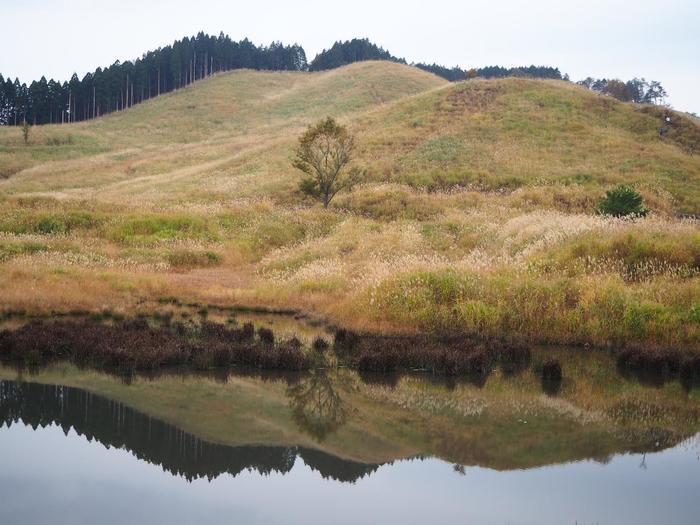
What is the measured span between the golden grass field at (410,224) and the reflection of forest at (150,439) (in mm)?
8214

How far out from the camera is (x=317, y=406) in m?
12.4

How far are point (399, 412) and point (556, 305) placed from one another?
7560 mm

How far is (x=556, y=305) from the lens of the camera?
17.8 meters

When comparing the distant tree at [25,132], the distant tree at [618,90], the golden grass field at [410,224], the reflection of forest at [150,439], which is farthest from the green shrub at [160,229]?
the distant tree at [618,90]

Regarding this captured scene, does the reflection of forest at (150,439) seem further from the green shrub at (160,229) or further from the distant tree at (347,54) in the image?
the distant tree at (347,54)

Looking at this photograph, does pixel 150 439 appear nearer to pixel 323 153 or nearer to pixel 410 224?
pixel 410 224

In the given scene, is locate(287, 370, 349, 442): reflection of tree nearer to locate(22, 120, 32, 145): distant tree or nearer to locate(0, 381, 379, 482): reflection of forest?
locate(0, 381, 379, 482): reflection of forest

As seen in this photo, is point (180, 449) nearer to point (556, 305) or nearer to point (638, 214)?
point (556, 305)

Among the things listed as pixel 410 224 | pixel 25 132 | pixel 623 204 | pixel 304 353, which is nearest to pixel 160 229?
pixel 410 224

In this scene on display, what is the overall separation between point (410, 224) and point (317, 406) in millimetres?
24314

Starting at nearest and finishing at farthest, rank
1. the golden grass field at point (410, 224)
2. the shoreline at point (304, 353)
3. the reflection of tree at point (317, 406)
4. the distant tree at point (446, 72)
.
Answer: the reflection of tree at point (317, 406), the shoreline at point (304, 353), the golden grass field at point (410, 224), the distant tree at point (446, 72)

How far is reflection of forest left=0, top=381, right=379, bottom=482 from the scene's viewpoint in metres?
9.66

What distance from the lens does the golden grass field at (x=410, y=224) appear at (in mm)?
18500

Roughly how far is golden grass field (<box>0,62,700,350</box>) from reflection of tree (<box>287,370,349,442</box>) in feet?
15.3
